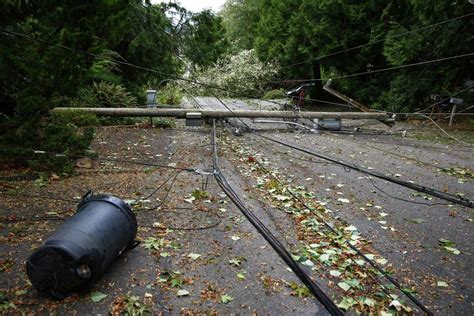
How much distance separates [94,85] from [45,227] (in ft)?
31.1

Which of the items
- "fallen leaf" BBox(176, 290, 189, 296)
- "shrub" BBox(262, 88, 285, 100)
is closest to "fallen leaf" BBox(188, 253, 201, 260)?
"fallen leaf" BBox(176, 290, 189, 296)

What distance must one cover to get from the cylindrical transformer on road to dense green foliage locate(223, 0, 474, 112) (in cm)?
1105

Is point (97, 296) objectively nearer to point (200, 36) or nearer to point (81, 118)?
point (81, 118)

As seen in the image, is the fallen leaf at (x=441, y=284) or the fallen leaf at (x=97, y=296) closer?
the fallen leaf at (x=97, y=296)

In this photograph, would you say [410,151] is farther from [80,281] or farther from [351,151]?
[80,281]

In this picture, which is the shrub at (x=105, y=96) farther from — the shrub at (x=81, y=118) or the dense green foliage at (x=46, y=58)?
the dense green foliage at (x=46, y=58)

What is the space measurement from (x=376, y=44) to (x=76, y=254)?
17.4 m

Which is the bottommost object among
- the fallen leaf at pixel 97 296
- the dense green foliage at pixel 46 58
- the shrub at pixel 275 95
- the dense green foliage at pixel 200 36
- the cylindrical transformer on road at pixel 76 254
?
the fallen leaf at pixel 97 296

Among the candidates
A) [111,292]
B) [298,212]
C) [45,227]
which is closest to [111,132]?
[45,227]

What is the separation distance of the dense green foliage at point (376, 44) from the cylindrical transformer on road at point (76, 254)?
36.3ft

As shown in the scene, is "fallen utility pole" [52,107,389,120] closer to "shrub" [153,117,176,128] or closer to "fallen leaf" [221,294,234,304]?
"shrub" [153,117,176,128]

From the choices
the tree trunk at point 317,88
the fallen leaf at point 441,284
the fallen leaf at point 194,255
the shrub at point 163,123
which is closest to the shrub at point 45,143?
the fallen leaf at point 194,255

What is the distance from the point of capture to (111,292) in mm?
3557

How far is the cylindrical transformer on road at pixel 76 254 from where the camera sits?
322 cm
